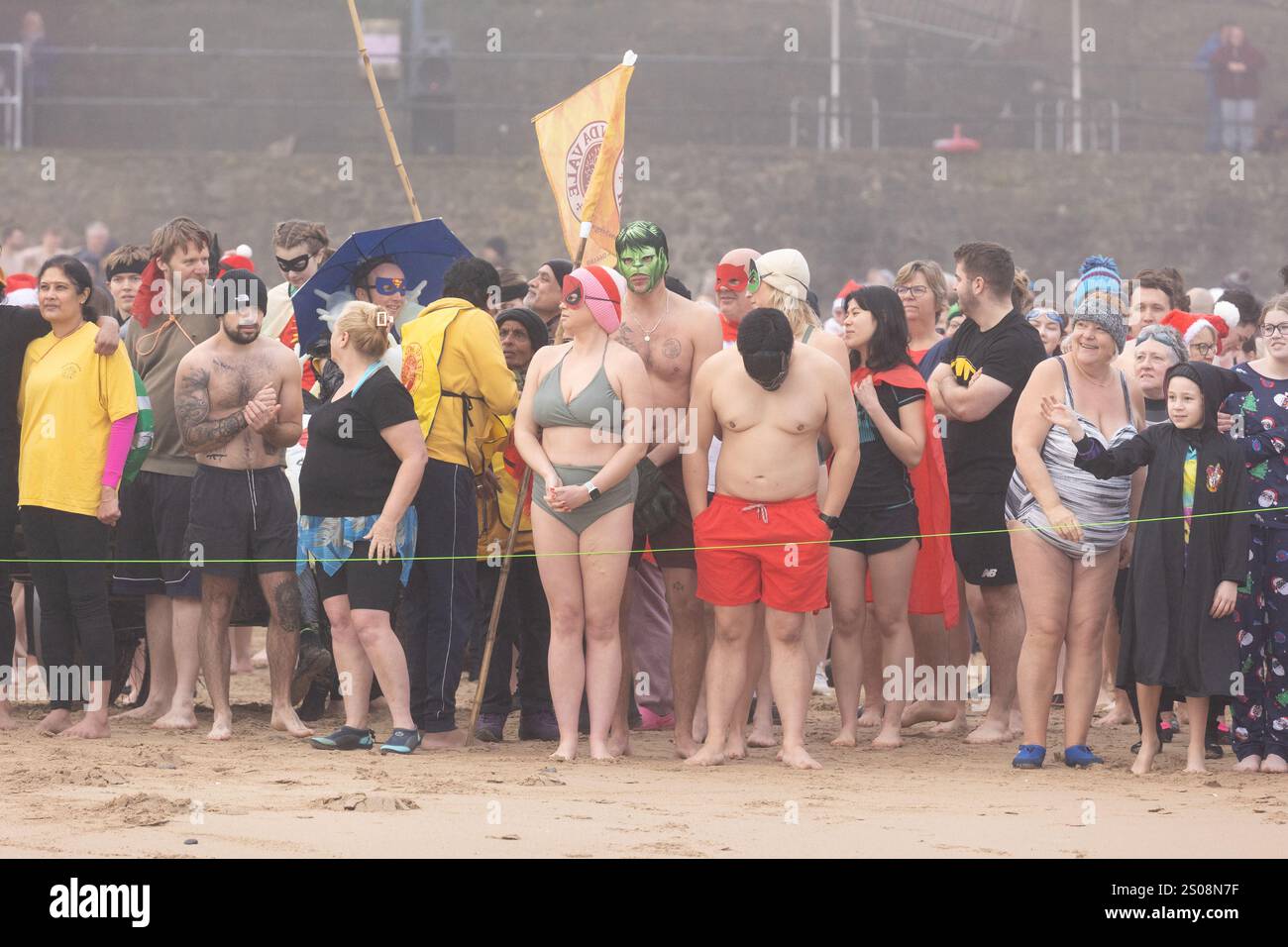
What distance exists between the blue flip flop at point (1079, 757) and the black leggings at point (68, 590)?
384 centimetres

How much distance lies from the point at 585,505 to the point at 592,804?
140cm

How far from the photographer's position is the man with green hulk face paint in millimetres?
7402

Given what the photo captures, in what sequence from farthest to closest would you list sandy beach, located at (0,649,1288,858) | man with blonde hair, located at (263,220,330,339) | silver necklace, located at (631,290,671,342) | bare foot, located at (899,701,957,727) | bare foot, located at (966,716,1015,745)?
man with blonde hair, located at (263,220,330,339) < bare foot, located at (899,701,957,727) < bare foot, located at (966,716,1015,745) < silver necklace, located at (631,290,671,342) < sandy beach, located at (0,649,1288,858)

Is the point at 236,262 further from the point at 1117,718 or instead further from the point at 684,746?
the point at 1117,718

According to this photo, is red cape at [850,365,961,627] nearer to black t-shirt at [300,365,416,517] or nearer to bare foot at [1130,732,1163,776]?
bare foot at [1130,732,1163,776]

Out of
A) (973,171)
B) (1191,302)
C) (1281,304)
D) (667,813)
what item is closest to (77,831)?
(667,813)

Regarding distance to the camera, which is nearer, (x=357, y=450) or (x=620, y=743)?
(x=357, y=450)

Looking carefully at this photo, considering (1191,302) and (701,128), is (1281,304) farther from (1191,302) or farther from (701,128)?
(701,128)

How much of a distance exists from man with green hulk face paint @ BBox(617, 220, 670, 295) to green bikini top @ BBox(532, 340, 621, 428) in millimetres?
313

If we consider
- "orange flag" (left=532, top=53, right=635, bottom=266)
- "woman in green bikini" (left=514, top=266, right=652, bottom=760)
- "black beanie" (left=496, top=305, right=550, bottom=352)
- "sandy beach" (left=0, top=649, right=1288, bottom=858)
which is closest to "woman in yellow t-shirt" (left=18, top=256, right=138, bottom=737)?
"sandy beach" (left=0, top=649, right=1288, bottom=858)

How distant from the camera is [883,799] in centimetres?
650

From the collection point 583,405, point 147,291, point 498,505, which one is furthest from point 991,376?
point 147,291

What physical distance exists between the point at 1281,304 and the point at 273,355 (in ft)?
13.0

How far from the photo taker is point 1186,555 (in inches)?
283
